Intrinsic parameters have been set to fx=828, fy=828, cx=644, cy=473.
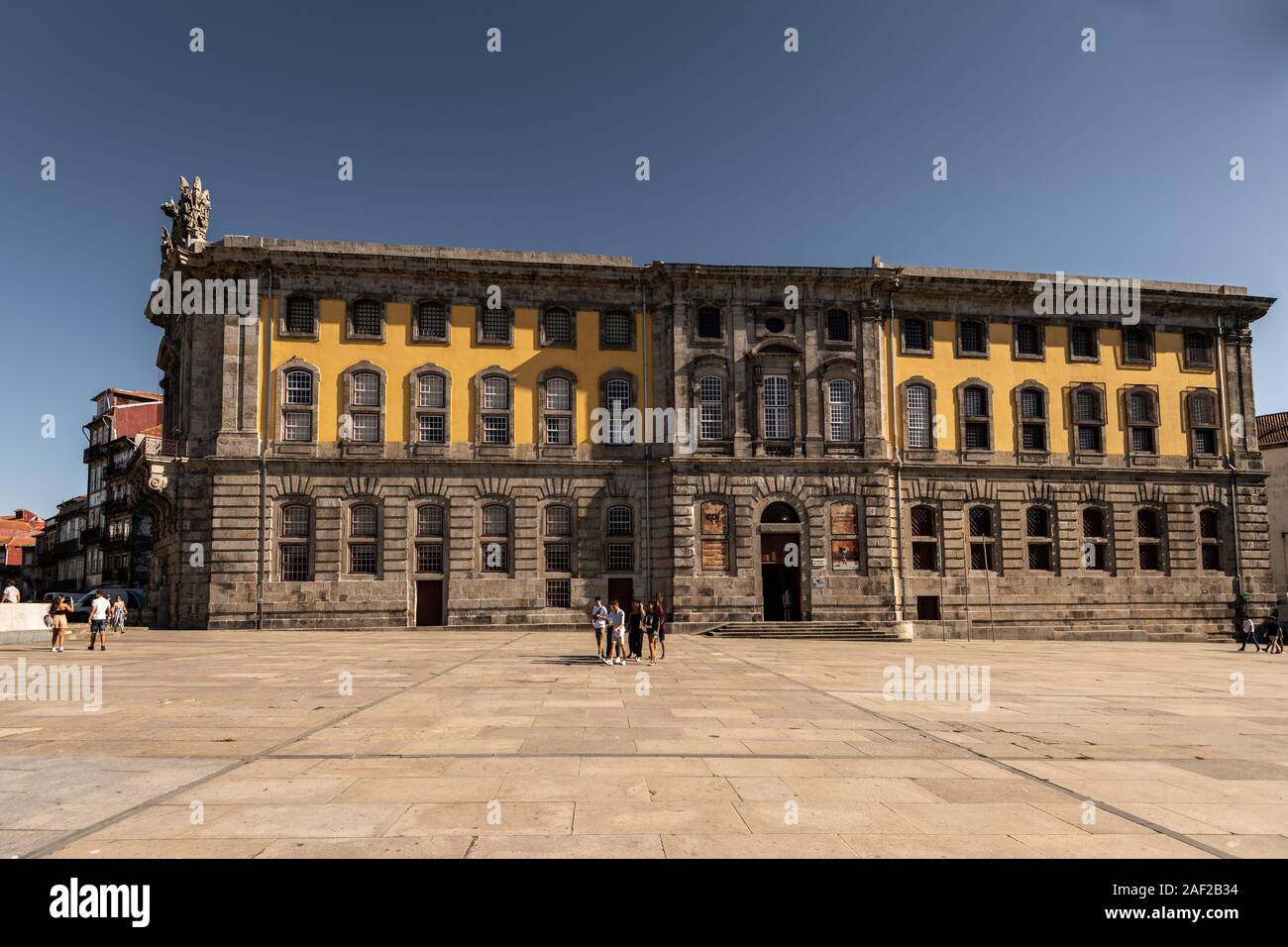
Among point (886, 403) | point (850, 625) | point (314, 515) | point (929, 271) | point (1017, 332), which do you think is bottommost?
point (850, 625)

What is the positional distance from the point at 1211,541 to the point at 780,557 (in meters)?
23.2

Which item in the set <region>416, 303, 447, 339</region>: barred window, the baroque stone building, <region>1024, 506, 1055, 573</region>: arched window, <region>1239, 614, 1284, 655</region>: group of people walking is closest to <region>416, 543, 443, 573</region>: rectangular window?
the baroque stone building

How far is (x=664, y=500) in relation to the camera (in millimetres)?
37750

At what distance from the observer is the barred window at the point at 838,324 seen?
3941 centimetres

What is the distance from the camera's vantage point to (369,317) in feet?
124

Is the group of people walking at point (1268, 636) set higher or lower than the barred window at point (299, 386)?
lower

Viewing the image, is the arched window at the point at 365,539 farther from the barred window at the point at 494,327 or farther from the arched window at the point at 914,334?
the arched window at the point at 914,334

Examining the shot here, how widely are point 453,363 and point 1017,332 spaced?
27.9 meters

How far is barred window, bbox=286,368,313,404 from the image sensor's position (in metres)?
37.1

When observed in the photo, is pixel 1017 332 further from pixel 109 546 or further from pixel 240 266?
pixel 109 546

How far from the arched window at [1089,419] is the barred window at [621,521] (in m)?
23.0

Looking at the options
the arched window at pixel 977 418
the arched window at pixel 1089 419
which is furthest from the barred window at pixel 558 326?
the arched window at pixel 1089 419
